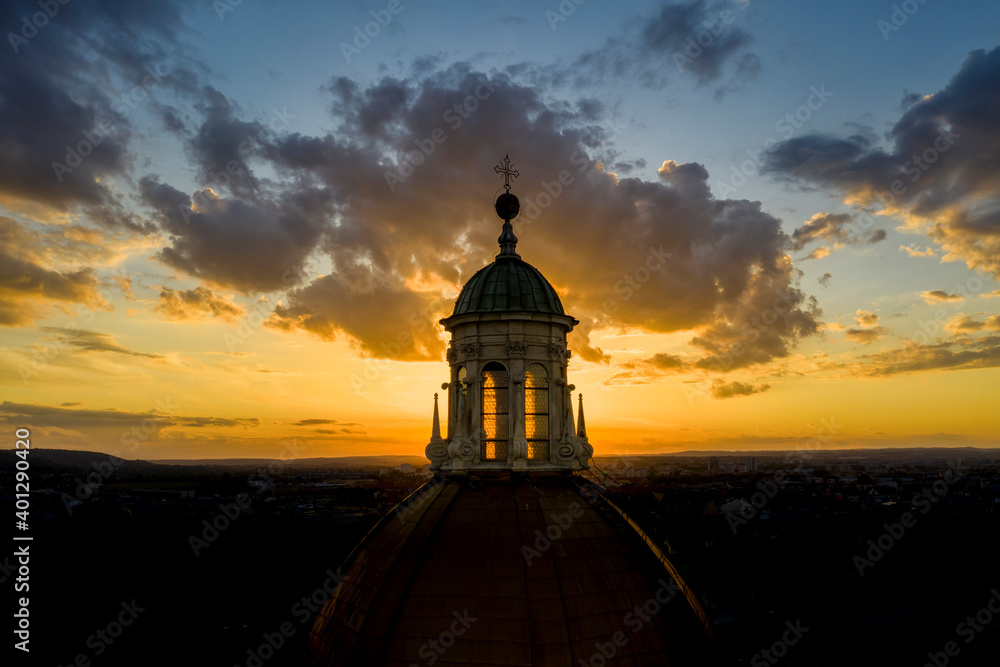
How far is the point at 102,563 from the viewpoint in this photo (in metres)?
50.2

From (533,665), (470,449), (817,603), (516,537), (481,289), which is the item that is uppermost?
(481,289)

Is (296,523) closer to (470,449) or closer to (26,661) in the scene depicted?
Answer: (26,661)

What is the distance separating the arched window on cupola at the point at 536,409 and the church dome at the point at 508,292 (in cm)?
169

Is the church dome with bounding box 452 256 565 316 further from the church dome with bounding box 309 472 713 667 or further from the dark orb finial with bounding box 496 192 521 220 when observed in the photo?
the church dome with bounding box 309 472 713 667

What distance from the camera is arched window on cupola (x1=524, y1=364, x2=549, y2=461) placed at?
54.5 ft

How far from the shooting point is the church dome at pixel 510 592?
1218 centimetres

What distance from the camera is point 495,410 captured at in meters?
17.6

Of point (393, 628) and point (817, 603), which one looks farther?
point (817, 603)

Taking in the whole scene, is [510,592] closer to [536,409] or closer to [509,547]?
[509,547]

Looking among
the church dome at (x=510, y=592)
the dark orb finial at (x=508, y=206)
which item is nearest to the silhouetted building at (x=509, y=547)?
the church dome at (x=510, y=592)

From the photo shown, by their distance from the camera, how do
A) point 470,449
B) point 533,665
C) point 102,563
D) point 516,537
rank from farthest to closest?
point 102,563, point 470,449, point 516,537, point 533,665

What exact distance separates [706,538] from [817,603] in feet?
57.5

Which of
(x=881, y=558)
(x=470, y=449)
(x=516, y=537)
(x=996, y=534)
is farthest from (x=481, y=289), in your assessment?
(x=996, y=534)

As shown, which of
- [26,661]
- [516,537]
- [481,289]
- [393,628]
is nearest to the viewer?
[393,628]
